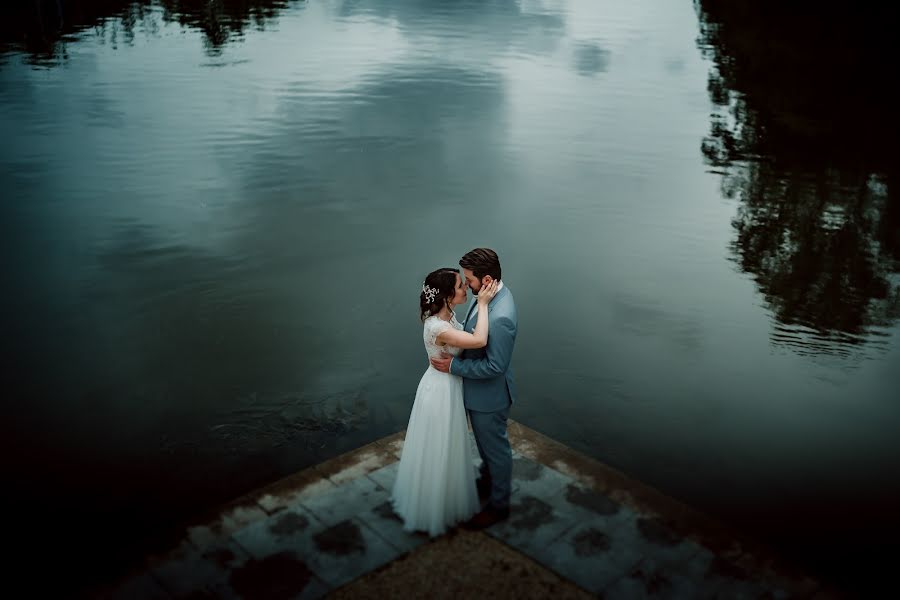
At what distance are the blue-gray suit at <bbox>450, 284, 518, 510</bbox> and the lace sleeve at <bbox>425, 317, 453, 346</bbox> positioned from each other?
20 cm

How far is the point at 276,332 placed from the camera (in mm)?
9438

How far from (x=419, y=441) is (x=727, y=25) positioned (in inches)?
1558

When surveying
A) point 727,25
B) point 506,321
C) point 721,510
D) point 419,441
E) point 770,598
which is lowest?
point 721,510

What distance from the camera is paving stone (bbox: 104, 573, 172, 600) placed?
4.73 meters

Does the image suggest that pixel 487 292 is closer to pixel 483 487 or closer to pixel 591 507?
pixel 483 487

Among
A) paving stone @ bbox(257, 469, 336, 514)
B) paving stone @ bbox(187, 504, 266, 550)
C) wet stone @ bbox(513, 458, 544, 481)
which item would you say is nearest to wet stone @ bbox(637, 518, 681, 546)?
wet stone @ bbox(513, 458, 544, 481)

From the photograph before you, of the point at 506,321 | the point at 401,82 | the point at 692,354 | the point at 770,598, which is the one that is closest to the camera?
the point at 770,598

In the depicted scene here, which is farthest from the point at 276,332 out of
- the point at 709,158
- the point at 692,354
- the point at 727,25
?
the point at 727,25

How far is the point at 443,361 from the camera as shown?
525cm

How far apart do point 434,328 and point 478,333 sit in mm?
331

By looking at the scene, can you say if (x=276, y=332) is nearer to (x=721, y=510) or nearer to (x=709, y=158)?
(x=721, y=510)

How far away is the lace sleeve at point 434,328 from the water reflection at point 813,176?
613 centimetres

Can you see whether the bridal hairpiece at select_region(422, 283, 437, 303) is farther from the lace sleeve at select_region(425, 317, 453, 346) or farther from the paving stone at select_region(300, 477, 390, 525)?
the paving stone at select_region(300, 477, 390, 525)

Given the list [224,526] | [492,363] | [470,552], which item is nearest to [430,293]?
[492,363]
